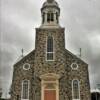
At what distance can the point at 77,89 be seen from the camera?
28703mm

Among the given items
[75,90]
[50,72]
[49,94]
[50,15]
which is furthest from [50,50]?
[75,90]

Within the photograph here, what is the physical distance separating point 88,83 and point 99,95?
9.34 m

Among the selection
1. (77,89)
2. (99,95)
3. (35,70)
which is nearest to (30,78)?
(35,70)

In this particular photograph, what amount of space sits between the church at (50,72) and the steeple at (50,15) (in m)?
0.13

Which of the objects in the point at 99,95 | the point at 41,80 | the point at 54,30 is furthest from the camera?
the point at 99,95

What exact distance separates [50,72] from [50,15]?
7.05m

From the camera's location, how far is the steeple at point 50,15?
30875mm

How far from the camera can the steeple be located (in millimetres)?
30875

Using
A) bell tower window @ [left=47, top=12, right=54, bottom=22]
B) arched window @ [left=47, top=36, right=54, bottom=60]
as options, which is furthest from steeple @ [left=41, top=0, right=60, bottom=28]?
arched window @ [left=47, top=36, right=54, bottom=60]

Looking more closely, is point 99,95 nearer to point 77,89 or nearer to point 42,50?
point 77,89

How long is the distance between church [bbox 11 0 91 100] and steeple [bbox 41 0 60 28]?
0.44 feet

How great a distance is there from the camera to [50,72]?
28.4m

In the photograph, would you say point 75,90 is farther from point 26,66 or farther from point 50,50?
point 26,66

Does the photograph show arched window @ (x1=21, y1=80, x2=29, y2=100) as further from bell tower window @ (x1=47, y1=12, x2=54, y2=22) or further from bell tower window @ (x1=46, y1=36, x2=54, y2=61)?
bell tower window @ (x1=47, y1=12, x2=54, y2=22)
